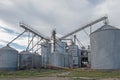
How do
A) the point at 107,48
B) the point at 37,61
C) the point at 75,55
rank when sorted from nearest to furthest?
the point at 107,48
the point at 37,61
the point at 75,55

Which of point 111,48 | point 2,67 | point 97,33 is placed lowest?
point 2,67

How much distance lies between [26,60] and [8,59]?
5.69m

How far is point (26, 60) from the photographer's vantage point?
5550cm

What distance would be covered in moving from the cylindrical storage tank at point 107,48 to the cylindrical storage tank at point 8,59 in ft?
70.0

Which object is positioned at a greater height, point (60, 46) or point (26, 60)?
point (60, 46)

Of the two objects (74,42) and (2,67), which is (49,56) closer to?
(74,42)

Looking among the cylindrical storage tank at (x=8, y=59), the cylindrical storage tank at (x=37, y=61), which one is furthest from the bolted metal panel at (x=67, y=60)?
the cylindrical storage tank at (x=8, y=59)

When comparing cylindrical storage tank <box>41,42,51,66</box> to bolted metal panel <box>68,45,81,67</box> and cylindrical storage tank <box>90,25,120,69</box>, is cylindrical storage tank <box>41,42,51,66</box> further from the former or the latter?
cylindrical storage tank <box>90,25,120,69</box>

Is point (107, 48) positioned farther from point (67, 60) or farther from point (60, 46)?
point (60, 46)

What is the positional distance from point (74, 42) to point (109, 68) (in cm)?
A: 3844

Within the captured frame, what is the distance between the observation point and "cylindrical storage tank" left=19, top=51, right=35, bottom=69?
54375 mm

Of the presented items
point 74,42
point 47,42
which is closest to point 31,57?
point 47,42

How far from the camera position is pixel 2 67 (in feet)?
164

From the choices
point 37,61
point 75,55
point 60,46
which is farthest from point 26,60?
point 60,46
